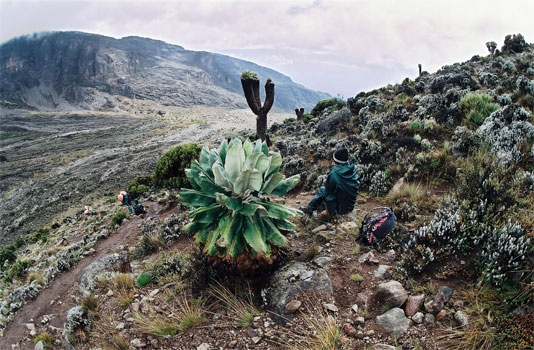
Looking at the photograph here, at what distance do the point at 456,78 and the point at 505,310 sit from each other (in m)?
13.5

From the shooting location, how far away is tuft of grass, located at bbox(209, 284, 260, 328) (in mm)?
3870

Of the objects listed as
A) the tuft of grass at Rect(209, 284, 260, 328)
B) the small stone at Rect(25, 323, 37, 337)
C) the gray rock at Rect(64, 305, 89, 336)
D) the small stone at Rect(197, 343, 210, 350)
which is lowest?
the small stone at Rect(25, 323, 37, 337)

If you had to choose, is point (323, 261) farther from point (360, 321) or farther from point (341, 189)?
point (341, 189)

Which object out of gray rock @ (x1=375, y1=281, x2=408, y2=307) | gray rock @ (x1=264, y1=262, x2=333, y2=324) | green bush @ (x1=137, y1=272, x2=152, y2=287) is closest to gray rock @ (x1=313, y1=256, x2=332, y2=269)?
gray rock @ (x1=264, y1=262, x2=333, y2=324)

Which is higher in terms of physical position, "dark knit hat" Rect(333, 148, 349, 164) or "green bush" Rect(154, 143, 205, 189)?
"dark knit hat" Rect(333, 148, 349, 164)

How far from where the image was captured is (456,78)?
13.8 meters

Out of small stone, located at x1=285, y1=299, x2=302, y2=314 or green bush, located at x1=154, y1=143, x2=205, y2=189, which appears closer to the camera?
small stone, located at x1=285, y1=299, x2=302, y2=314

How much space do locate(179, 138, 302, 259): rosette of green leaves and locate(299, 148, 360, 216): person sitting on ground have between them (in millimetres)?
1249

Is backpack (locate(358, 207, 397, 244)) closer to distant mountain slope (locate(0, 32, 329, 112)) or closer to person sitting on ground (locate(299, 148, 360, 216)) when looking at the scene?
person sitting on ground (locate(299, 148, 360, 216))

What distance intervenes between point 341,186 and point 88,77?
592 ft

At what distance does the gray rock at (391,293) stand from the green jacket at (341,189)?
6.40 feet

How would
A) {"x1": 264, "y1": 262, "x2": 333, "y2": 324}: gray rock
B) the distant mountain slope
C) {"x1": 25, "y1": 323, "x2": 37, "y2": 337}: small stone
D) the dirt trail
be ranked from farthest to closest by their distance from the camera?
the distant mountain slope → the dirt trail → {"x1": 25, "y1": 323, "x2": 37, "y2": 337}: small stone → {"x1": 264, "y1": 262, "x2": 333, "y2": 324}: gray rock

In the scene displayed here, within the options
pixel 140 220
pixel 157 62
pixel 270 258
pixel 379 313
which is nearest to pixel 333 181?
pixel 270 258

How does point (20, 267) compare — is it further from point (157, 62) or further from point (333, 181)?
point (157, 62)
